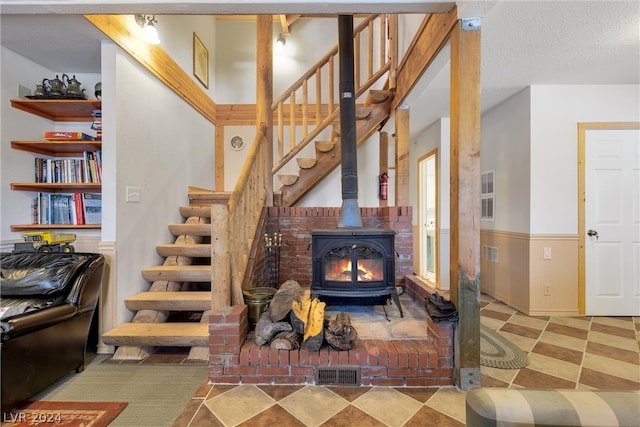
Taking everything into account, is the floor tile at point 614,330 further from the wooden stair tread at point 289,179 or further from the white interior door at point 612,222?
the wooden stair tread at point 289,179

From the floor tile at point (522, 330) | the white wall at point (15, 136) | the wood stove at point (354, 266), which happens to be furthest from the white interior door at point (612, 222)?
the white wall at point (15, 136)

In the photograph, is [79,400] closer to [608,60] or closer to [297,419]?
[297,419]

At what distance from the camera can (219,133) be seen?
451 cm

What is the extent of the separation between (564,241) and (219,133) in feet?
15.8

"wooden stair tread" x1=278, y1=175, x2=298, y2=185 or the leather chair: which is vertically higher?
"wooden stair tread" x1=278, y1=175, x2=298, y2=185

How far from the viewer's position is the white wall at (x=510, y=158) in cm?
311

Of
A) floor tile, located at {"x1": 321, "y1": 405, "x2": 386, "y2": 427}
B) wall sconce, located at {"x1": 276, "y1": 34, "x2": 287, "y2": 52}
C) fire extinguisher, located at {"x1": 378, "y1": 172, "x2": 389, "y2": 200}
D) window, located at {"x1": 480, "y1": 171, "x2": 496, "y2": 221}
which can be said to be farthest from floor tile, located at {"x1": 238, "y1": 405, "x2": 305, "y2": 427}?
wall sconce, located at {"x1": 276, "y1": 34, "x2": 287, "y2": 52}

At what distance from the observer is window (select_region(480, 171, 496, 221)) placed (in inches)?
145

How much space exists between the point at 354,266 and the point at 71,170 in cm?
270

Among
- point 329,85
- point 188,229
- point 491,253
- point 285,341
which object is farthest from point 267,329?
point 491,253

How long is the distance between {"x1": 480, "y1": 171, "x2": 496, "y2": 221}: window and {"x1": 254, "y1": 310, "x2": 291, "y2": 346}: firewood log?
306 cm

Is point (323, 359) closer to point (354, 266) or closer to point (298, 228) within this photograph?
point (354, 266)

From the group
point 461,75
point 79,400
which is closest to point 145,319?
point 79,400

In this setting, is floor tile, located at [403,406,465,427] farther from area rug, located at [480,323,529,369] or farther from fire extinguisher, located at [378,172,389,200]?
fire extinguisher, located at [378,172,389,200]
